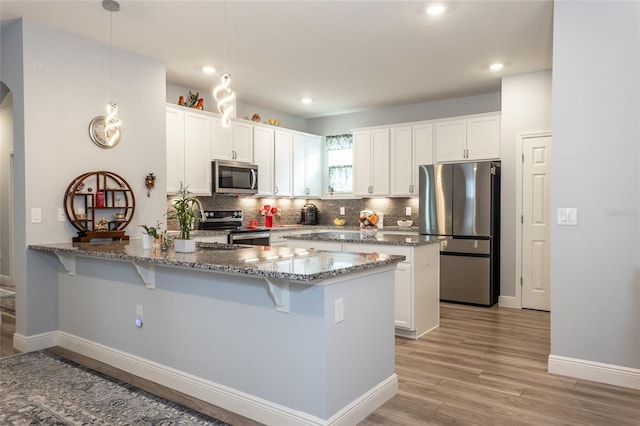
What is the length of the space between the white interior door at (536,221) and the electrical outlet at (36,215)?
4.98 m

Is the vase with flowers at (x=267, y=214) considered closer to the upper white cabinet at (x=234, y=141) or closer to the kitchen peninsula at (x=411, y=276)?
the upper white cabinet at (x=234, y=141)

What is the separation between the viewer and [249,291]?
2572 mm

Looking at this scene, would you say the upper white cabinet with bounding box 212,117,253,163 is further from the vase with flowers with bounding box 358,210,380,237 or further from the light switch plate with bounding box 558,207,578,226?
the light switch plate with bounding box 558,207,578,226

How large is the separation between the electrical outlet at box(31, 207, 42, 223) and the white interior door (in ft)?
16.3

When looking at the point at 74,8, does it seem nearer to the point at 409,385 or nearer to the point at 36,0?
the point at 36,0

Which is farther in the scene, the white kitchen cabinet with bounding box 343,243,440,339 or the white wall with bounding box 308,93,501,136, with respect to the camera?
the white wall with bounding box 308,93,501,136

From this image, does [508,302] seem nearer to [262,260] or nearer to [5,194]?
[262,260]

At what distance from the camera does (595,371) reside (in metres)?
3.10


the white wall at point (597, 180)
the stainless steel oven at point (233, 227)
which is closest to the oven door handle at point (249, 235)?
the stainless steel oven at point (233, 227)

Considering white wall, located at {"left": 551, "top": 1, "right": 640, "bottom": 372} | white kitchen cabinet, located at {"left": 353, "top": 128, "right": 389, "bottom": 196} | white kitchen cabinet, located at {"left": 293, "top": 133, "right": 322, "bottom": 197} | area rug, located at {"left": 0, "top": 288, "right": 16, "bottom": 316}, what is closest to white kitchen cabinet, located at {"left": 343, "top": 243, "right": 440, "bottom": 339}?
white wall, located at {"left": 551, "top": 1, "right": 640, "bottom": 372}

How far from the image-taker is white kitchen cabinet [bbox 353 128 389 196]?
21.6 feet

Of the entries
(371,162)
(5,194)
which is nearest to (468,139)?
(371,162)

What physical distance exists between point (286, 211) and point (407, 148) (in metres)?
2.24

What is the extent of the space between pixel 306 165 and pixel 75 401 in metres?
5.01
